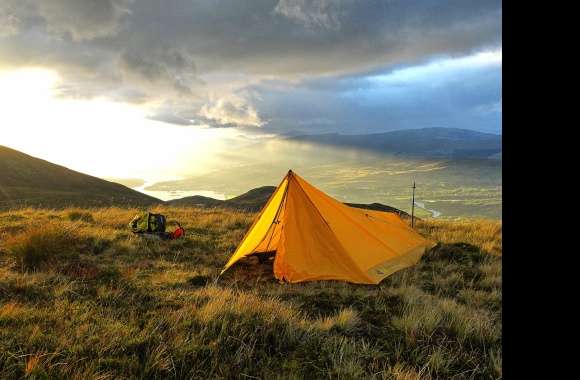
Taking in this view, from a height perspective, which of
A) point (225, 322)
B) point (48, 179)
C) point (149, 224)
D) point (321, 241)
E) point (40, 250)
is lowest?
point (225, 322)

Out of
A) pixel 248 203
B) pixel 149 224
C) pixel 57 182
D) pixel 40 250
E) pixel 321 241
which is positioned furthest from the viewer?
pixel 57 182

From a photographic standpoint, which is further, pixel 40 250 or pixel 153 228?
pixel 153 228

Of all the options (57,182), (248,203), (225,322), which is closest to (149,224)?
(225,322)

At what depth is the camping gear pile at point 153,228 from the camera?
43.1 feet

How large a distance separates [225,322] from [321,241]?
16.4 ft

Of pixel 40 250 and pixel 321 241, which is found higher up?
pixel 321 241

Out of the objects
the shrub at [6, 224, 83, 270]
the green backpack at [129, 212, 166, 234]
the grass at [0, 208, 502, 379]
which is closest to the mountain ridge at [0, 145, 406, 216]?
the green backpack at [129, 212, 166, 234]

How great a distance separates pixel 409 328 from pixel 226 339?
257cm

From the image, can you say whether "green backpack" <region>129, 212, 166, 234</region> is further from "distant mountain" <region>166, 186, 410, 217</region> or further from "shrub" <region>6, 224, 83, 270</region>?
"distant mountain" <region>166, 186, 410, 217</region>

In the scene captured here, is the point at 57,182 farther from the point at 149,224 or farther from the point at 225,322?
the point at 225,322

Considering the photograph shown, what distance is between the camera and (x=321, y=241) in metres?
9.90

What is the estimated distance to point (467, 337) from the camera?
5.67 m
